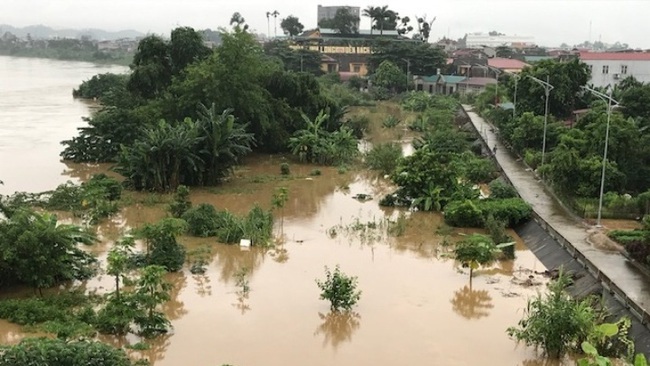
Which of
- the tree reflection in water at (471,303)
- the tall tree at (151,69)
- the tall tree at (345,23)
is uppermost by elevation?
the tall tree at (345,23)

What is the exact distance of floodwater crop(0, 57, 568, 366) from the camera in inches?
469

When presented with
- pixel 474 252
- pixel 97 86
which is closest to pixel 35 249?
pixel 474 252

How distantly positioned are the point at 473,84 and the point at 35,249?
4846cm

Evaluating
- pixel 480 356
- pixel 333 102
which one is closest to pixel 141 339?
pixel 480 356

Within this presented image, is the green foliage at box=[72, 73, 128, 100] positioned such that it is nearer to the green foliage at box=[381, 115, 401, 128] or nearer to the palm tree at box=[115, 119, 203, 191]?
the green foliage at box=[381, 115, 401, 128]

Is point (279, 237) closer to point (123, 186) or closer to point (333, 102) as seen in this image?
point (123, 186)

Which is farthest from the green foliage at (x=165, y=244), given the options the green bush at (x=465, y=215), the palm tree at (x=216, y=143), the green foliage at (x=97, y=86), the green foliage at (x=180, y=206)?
the green foliage at (x=97, y=86)

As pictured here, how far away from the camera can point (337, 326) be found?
1291 cm

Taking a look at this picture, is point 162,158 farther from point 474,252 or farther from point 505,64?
point 505,64

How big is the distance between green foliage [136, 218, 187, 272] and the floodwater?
37 centimetres

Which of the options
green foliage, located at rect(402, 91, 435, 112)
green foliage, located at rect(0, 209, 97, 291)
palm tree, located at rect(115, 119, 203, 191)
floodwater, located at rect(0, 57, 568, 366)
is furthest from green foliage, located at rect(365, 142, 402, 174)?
green foliage, located at rect(402, 91, 435, 112)

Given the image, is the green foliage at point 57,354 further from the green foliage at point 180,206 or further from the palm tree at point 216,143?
the palm tree at point 216,143

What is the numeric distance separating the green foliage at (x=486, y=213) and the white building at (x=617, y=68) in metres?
26.3

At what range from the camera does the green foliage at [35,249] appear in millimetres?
13281
